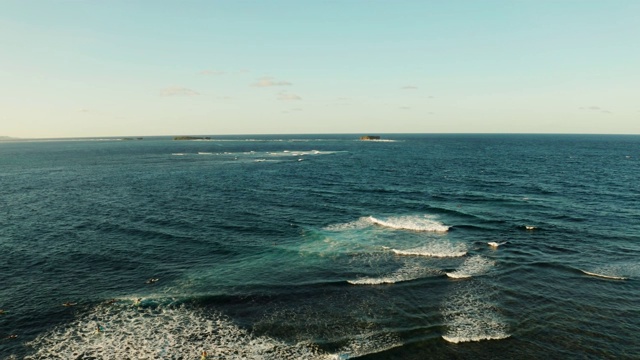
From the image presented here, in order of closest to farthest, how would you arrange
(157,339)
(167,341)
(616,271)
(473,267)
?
(167,341)
(157,339)
(616,271)
(473,267)

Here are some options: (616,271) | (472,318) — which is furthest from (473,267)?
(616,271)

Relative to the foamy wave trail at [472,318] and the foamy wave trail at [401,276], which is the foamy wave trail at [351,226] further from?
the foamy wave trail at [472,318]

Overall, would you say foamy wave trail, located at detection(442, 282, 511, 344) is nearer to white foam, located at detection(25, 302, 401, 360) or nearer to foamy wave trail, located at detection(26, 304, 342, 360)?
white foam, located at detection(25, 302, 401, 360)

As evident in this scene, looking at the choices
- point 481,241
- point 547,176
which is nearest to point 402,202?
point 481,241

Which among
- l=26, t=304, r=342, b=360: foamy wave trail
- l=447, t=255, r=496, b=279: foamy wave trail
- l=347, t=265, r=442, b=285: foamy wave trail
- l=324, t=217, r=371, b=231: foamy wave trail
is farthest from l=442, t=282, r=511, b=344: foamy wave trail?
l=324, t=217, r=371, b=231: foamy wave trail

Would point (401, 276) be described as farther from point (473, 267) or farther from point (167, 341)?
point (167, 341)

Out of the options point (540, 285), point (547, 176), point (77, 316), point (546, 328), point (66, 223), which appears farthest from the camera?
point (547, 176)

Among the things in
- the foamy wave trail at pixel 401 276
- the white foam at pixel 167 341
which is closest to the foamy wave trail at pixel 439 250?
the foamy wave trail at pixel 401 276

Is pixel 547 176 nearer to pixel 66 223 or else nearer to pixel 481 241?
pixel 481 241
